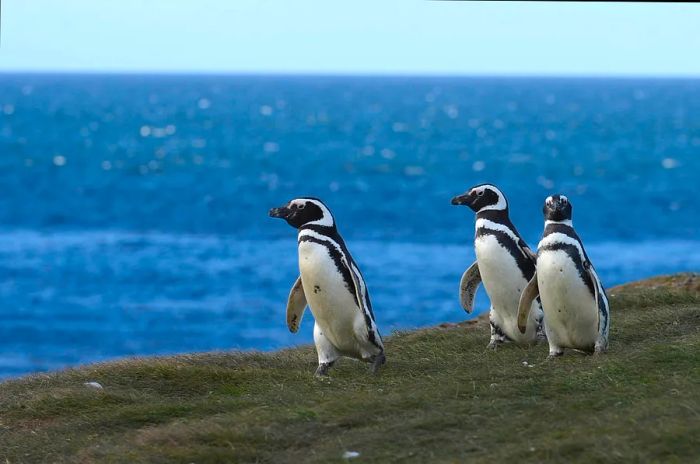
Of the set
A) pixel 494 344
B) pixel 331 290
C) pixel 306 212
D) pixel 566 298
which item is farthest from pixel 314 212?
pixel 566 298

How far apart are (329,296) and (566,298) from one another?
5.34 feet

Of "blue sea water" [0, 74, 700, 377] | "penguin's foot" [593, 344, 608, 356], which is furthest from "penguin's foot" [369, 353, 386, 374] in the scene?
"blue sea water" [0, 74, 700, 377]

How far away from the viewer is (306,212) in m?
8.88

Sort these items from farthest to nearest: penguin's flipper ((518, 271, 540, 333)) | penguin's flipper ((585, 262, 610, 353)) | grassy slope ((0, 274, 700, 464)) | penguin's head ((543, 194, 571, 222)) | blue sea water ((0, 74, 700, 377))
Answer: blue sea water ((0, 74, 700, 377)), penguin's flipper ((518, 271, 540, 333)), penguin's head ((543, 194, 571, 222)), penguin's flipper ((585, 262, 610, 353)), grassy slope ((0, 274, 700, 464))

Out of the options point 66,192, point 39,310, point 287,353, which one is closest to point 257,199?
point 66,192

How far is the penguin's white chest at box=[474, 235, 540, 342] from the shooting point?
30.4 feet

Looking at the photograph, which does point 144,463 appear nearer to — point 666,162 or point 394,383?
point 394,383

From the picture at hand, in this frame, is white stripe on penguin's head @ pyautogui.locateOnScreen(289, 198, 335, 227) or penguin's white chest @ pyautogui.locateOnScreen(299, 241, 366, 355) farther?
white stripe on penguin's head @ pyautogui.locateOnScreen(289, 198, 335, 227)

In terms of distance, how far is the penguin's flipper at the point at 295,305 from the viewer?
9375mm

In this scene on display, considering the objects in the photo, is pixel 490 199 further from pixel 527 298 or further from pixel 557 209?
pixel 527 298

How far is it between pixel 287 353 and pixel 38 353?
14.1 meters

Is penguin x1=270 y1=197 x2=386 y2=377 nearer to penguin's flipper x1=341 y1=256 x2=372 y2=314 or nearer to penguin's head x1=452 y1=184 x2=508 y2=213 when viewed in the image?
penguin's flipper x1=341 y1=256 x2=372 y2=314

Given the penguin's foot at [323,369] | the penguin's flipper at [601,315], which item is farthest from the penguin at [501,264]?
the penguin's foot at [323,369]

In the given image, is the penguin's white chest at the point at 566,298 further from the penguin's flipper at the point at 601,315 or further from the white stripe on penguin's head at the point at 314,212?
the white stripe on penguin's head at the point at 314,212
